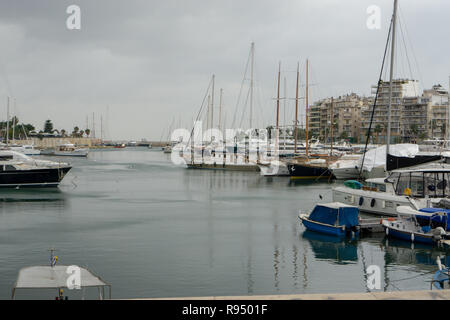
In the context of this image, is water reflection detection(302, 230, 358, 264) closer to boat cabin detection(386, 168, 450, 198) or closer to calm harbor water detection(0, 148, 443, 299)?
calm harbor water detection(0, 148, 443, 299)

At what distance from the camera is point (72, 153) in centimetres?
16275

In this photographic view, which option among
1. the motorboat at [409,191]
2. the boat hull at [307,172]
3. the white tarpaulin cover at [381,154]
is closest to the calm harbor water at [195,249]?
the motorboat at [409,191]

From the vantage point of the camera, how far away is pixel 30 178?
55094 millimetres

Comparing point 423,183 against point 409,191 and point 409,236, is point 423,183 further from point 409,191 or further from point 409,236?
point 409,236

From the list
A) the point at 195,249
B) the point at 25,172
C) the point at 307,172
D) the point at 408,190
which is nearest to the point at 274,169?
the point at 307,172

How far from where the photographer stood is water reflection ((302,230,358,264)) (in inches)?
898

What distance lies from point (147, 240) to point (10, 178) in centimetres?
3429

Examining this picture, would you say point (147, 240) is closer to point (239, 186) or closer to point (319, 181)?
point (239, 186)

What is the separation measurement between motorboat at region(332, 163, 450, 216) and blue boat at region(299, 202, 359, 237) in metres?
4.36

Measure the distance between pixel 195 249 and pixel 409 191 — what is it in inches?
597

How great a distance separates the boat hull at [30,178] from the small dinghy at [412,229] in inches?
1646

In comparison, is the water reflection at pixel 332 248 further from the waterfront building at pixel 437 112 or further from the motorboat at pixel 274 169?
the waterfront building at pixel 437 112
